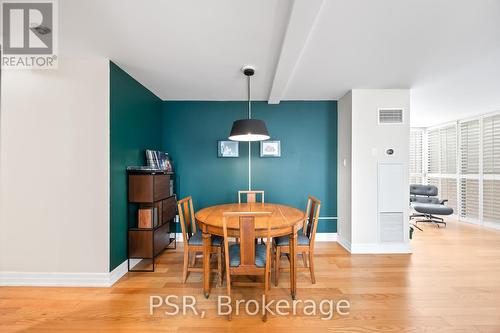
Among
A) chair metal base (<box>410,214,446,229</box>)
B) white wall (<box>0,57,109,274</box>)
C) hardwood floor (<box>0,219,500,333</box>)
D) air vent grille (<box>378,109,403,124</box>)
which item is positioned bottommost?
hardwood floor (<box>0,219,500,333</box>)

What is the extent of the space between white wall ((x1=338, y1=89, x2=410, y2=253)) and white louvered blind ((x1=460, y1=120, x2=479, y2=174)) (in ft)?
10.9

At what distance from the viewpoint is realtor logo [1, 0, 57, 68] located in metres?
1.76

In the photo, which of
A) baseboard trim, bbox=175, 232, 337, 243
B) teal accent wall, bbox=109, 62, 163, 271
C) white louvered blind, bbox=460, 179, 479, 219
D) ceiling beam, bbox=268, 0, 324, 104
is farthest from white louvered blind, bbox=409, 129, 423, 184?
teal accent wall, bbox=109, 62, 163, 271

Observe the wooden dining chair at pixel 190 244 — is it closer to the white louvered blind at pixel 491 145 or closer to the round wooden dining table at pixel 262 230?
the round wooden dining table at pixel 262 230

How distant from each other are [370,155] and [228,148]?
7.89 ft

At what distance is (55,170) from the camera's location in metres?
2.50

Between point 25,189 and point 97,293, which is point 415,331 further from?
point 25,189

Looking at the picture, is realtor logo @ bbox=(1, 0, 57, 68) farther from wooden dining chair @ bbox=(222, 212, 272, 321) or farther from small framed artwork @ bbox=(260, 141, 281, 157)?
small framed artwork @ bbox=(260, 141, 281, 157)

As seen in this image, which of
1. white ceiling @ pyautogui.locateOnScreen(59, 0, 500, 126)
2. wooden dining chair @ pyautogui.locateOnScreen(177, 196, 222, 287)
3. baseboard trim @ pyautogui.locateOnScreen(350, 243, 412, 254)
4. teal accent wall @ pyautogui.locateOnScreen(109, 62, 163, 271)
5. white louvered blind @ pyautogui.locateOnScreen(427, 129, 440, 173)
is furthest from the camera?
white louvered blind @ pyautogui.locateOnScreen(427, 129, 440, 173)

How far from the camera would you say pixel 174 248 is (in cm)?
369

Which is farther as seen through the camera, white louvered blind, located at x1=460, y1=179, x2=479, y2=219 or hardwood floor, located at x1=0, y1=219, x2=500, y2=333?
white louvered blind, located at x1=460, y1=179, x2=479, y2=219

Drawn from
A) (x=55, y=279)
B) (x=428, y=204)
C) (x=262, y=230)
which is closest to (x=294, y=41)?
(x=262, y=230)

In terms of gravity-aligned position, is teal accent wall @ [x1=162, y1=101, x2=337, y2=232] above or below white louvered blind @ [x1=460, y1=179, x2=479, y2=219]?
above

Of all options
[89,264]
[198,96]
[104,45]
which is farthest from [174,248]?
[104,45]
